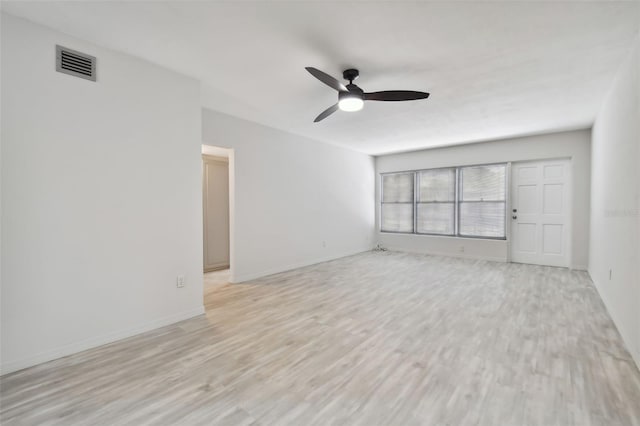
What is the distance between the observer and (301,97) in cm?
372

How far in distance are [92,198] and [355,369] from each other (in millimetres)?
2640

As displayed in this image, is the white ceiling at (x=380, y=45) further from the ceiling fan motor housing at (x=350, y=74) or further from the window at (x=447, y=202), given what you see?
the window at (x=447, y=202)

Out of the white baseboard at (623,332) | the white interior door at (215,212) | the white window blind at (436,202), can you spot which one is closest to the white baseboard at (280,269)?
the white interior door at (215,212)

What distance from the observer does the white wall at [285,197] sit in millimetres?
4633

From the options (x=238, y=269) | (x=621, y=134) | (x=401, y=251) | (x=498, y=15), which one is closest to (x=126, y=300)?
(x=238, y=269)

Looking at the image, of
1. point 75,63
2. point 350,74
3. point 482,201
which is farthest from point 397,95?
point 482,201

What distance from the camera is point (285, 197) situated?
5.45 m

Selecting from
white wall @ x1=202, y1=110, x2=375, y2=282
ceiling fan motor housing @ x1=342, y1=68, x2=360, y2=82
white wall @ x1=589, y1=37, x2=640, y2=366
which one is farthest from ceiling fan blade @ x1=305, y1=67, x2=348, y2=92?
white wall @ x1=589, y1=37, x2=640, y2=366

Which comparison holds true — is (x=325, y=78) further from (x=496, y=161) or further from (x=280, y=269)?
(x=496, y=161)

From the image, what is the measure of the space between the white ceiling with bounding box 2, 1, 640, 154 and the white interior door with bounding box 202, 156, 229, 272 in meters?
1.84

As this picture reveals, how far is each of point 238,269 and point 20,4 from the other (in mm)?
3619

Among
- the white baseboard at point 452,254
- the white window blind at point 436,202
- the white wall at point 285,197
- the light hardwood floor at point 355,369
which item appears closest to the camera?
the light hardwood floor at point 355,369

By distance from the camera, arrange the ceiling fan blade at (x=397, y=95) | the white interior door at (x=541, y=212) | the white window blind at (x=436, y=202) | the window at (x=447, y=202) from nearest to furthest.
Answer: the ceiling fan blade at (x=397, y=95), the white interior door at (x=541, y=212), the window at (x=447, y=202), the white window blind at (x=436, y=202)

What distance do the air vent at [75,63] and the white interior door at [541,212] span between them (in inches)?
277
